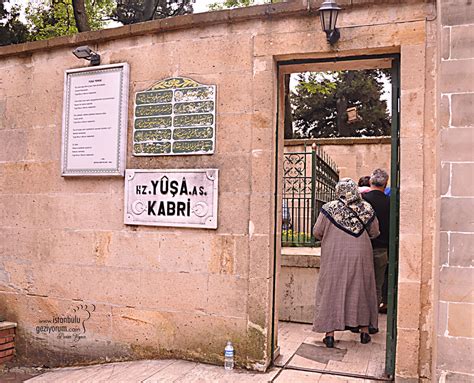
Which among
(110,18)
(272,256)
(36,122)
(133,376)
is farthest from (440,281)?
(110,18)

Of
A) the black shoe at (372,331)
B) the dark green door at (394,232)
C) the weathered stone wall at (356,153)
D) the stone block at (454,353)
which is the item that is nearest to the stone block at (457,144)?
the dark green door at (394,232)

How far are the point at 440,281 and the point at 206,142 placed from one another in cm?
233

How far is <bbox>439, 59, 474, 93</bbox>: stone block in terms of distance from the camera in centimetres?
378

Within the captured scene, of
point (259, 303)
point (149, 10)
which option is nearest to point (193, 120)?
point (259, 303)

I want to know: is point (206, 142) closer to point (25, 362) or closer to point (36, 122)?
point (36, 122)

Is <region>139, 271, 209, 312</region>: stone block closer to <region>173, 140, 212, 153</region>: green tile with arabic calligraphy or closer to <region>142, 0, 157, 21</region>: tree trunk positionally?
<region>173, 140, 212, 153</region>: green tile with arabic calligraphy

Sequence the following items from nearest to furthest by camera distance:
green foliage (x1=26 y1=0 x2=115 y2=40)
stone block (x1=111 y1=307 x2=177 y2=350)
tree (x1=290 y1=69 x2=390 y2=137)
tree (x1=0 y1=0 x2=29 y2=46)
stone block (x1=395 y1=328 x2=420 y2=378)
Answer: stone block (x1=395 y1=328 x2=420 y2=378)
stone block (x1=111 y1=307 x2=177 y2=350)
green foliage (x1=26 y1=0 x2=115 y2=40)
tree (x1=0 y1=0 x2=29 y2=46)
tree (x1=290 y1=69 x2=390 y2=137)

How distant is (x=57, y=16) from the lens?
13.9 m

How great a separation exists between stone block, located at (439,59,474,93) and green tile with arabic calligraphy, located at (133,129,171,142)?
2458 mm

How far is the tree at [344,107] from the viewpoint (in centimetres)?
2175

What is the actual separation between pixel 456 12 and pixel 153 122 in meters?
2.76

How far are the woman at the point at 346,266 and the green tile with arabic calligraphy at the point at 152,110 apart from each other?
183cm

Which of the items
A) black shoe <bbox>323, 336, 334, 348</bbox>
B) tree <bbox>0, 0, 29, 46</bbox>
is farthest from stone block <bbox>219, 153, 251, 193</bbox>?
tree <bbox>0, 0, 29, 46</bbox>

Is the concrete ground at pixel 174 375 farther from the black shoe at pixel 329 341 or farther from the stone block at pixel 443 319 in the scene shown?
the stone block at pixel 443 319
